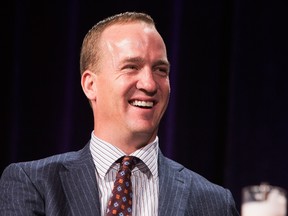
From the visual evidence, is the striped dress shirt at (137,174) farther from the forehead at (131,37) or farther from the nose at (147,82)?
the forehead at (131,37)

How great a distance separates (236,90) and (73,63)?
2.49 feet

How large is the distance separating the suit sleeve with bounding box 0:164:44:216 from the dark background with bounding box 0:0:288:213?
89 centimetres

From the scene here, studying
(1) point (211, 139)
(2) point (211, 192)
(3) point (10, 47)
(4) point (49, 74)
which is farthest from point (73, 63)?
(2) point (211, 192)

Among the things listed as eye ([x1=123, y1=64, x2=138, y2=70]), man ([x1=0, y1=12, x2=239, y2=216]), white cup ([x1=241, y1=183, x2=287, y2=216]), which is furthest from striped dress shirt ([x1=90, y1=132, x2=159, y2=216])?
white cup ([x1=241, y1=183, x2=287, y2=216])

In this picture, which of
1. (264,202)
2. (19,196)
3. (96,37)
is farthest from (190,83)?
(264,202)

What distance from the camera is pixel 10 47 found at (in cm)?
263

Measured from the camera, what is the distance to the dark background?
2.62 m

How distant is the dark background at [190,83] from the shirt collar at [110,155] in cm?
85

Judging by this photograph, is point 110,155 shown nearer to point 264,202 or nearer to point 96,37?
point 96,37

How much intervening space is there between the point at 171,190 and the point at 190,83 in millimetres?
1033

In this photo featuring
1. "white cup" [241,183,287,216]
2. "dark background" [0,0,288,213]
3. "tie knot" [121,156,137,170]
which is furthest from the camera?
"dark background" [0,0,288,213]

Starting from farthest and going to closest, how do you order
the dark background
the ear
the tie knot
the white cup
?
the dark background
the ear
the tie knot
the white cup

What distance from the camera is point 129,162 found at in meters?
1.77

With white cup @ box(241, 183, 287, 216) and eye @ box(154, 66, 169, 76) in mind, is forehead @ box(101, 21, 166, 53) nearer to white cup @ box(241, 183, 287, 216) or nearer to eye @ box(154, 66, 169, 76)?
eye @ box(154, 66, 169, 76)
